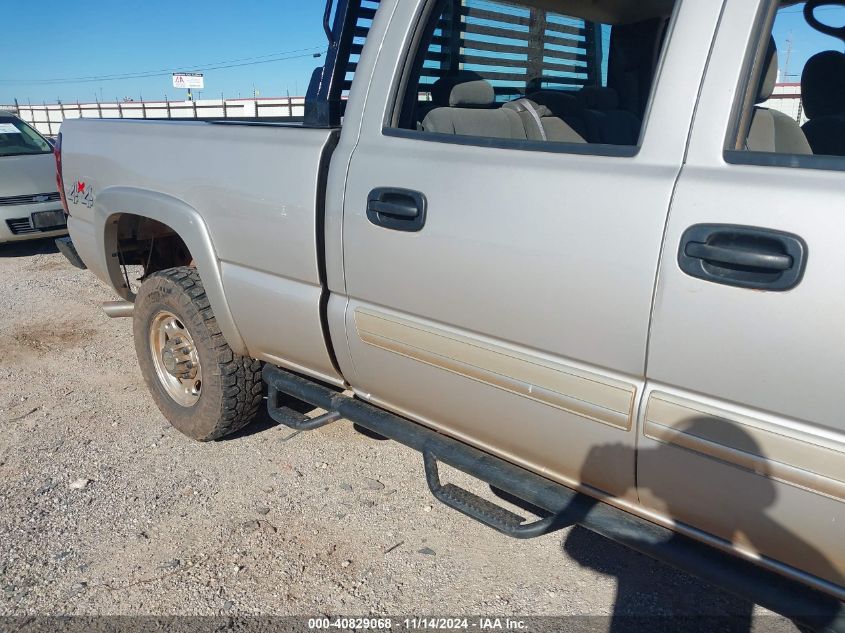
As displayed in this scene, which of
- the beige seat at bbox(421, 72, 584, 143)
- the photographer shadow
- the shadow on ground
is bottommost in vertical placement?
the shadow on ground

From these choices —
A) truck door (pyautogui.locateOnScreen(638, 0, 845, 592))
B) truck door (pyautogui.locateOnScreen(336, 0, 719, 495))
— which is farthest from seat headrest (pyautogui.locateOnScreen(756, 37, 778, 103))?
truck door (pyautogui.locateOnScreen(336, 0, 719, 495))

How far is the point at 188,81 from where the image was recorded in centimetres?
4500

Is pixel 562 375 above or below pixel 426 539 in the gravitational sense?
above

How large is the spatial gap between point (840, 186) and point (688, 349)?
Answer: 1.58 ft

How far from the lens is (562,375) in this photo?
2.02m

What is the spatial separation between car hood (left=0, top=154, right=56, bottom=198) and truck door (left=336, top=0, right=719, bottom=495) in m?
6.71

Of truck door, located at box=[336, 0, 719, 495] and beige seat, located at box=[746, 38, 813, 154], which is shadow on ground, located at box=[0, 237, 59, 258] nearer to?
truck door, located at box=[336, 0, 719, 495]

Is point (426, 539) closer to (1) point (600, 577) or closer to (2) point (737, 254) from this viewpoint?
(1) point (600, 577)

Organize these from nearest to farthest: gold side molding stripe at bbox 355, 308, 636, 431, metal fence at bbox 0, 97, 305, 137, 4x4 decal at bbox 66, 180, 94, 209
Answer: gold side molding stripe at bbox 355, 308, 636, 431 < 4x4 decal at bbox 66, 180, 94, 209 < metal fence at bbox 0, 97, 305, 137

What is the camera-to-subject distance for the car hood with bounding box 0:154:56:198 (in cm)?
790

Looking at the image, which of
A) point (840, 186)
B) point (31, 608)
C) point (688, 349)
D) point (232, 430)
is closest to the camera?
point (840, 186)

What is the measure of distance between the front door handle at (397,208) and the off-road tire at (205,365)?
1.23 m

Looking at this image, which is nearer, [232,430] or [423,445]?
[423,445]

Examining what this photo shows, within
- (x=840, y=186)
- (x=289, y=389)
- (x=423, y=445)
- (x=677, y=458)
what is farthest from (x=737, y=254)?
(x=289, y=389)
